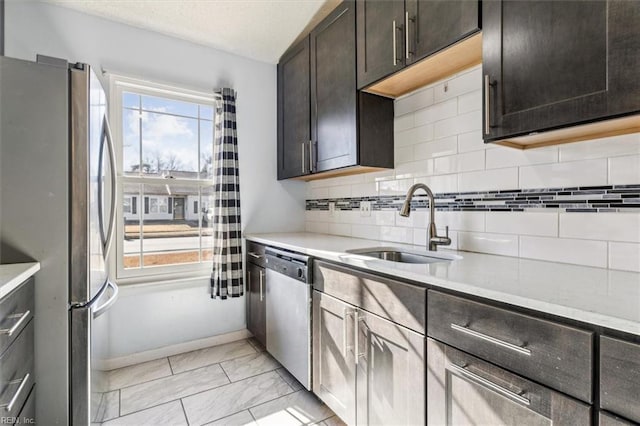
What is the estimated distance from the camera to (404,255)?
Result: 1.85 m

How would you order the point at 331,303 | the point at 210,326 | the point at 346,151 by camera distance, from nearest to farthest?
the point at 331,303
the point at 346,151
the point at 210,326

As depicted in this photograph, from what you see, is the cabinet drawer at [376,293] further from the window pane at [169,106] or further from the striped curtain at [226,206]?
the window pane at [169,106]


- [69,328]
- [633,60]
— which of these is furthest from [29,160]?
[633,60]

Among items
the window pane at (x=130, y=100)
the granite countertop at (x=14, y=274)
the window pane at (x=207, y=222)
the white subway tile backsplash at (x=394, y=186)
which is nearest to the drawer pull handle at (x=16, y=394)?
the granite countertop at (x=14, y=274)

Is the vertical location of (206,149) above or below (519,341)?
above

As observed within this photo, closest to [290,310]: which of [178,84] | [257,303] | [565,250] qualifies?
[257,303]

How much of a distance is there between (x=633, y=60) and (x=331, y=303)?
1.42 m

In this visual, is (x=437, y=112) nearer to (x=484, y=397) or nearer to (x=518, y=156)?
(x=518, y=156)

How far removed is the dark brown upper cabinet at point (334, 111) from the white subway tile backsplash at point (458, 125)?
35 centimetres

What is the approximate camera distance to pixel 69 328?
4.27 feet

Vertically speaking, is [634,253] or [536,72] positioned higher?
[536,72]

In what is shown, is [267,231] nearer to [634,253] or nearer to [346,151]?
[346,151]

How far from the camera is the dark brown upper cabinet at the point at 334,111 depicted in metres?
1.94

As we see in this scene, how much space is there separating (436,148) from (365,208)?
2.28ft
